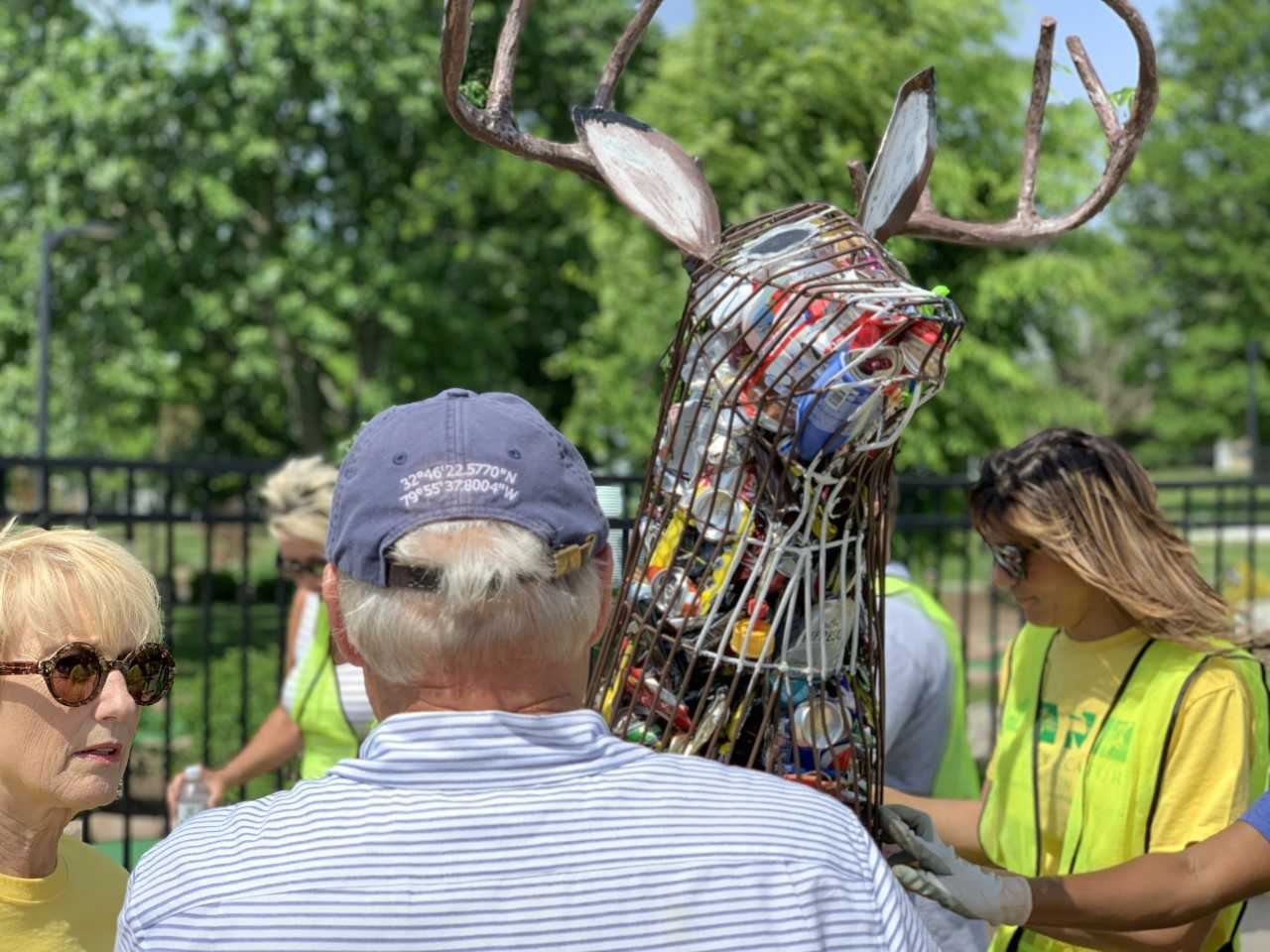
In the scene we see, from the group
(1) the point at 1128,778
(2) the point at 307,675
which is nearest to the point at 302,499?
(2) the point at 307,675

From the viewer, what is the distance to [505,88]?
2004 millimetres

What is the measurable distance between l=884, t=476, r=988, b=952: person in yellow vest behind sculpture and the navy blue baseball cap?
4.33 ft

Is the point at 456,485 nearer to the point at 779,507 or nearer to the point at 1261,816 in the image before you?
the point at 779,507

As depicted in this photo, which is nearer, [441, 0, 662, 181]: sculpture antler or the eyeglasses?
[441, 0, 662, 181]: sculpture antler

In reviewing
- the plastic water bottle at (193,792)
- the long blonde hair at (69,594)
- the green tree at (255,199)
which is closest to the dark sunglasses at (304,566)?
the plastic water bottle at (193,792)

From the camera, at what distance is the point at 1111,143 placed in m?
2.08

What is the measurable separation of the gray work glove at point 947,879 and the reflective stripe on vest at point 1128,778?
42cm

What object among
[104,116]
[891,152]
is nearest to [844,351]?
[891,152]

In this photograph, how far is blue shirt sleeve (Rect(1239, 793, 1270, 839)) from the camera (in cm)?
190

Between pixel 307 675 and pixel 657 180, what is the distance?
2.14 metres

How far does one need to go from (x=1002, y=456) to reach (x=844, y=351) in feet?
3.35

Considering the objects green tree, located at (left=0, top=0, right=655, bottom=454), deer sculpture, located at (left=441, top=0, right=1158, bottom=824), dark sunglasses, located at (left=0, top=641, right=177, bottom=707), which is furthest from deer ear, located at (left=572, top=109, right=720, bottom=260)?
green tree, located at (left=0, top=0, right=655, bottom=454)

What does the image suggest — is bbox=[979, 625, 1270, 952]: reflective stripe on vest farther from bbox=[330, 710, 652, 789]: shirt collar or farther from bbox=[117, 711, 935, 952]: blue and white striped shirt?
bbox=[330, 710, 652, 789]: shirt collar

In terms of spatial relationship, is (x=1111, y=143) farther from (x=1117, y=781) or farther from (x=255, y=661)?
(x=255, y=661)
